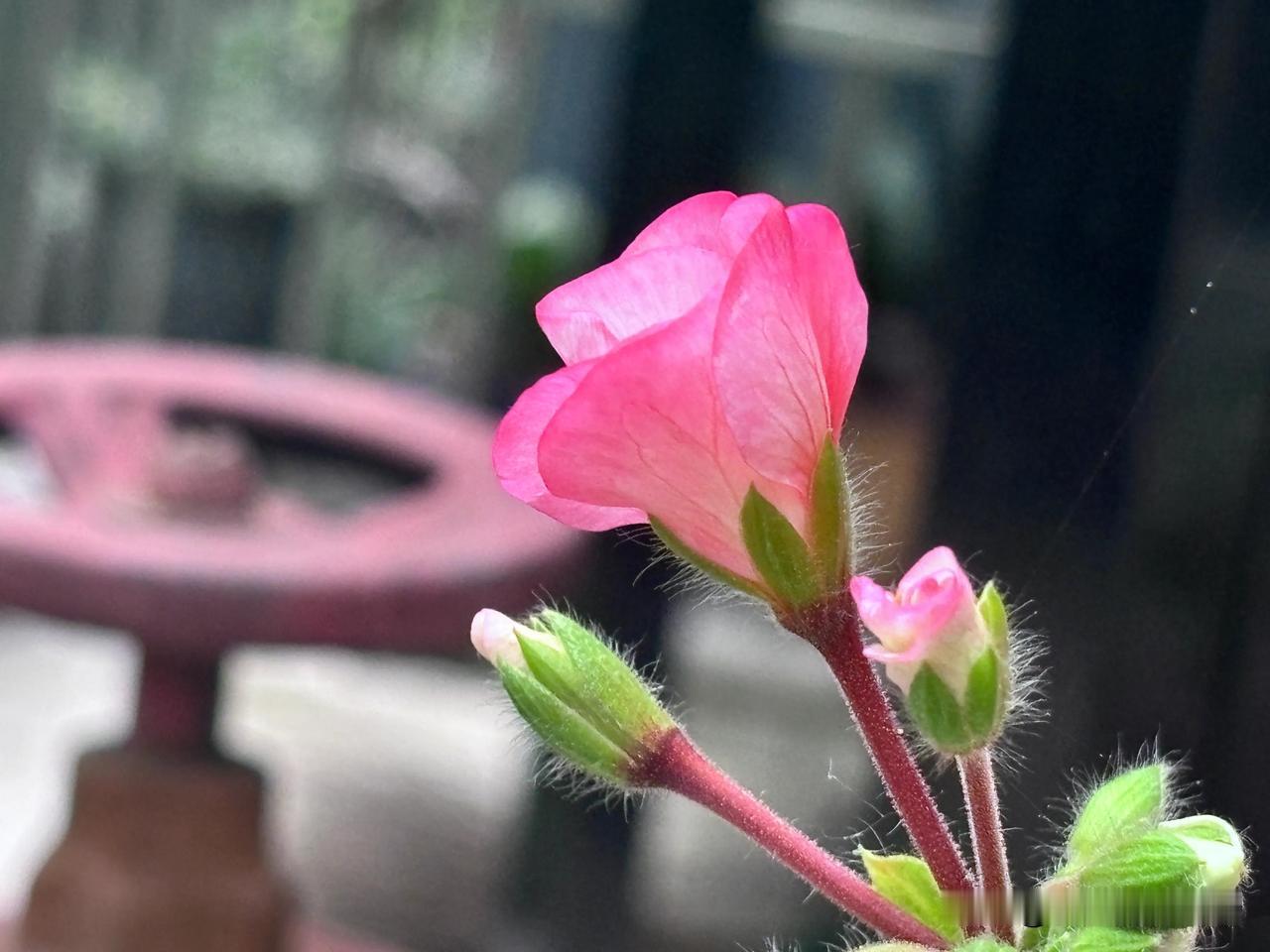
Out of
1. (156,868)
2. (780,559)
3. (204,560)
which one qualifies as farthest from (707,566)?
(156,868)

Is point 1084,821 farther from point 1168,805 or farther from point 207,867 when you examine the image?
point 207,867

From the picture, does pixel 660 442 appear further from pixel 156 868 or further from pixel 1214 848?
pixel 156 868

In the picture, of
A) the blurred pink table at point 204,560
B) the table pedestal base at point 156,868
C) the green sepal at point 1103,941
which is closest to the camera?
the green sepal at point 1103,941

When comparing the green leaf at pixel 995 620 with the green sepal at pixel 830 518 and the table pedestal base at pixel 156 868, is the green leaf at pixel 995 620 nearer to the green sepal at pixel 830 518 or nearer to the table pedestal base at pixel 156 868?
the green sepal at pixel 830 518

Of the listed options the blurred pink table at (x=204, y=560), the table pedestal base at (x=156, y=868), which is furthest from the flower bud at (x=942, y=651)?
the table pedestal base at (x=156, y=868)

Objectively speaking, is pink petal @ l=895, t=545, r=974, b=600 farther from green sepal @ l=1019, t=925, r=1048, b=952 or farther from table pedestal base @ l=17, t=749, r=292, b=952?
table pedestal base @ l=17, t=749, r=292, b=952

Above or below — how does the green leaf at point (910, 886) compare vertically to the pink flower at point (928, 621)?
below

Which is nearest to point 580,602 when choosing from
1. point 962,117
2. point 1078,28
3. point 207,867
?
point 207,867

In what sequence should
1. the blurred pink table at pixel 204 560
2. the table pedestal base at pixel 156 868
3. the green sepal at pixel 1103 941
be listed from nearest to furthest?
the green sepal at pixel 1103 941, the blurred pink table at pixel 204 560, the table pedestal base at pixel 156 868
